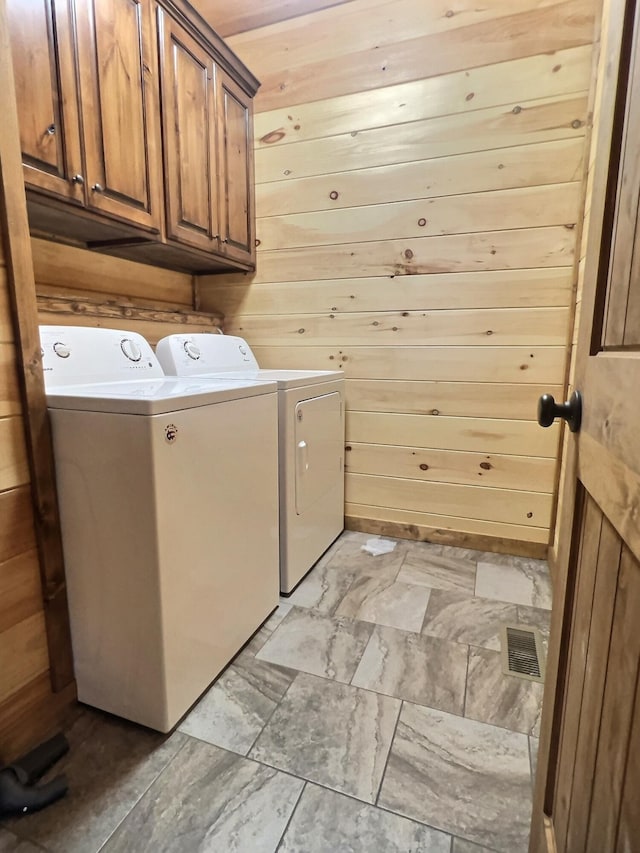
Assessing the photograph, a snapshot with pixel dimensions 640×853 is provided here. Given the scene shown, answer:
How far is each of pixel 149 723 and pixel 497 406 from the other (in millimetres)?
1782

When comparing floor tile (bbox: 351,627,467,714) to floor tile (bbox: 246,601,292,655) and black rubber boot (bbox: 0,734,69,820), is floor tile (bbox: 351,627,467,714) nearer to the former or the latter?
floor tile (bbox: 246,601,292,655)

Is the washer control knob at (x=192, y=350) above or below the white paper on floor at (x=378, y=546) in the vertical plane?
above

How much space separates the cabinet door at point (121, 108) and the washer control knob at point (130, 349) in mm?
418

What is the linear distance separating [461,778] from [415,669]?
14.3 inches

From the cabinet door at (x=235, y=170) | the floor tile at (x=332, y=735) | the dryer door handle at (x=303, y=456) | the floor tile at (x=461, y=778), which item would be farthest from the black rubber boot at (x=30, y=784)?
the cabinet door at (x=235, y=170)

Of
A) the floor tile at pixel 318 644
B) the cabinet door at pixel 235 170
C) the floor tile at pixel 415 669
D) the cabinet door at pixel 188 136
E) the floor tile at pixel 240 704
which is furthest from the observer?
the cabinet door at pixel 235 170

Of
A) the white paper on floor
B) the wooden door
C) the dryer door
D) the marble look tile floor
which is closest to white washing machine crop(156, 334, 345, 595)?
the dryer door

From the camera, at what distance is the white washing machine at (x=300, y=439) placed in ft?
5.67

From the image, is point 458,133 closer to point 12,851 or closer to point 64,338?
point 64,338

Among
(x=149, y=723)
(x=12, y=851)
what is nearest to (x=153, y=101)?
(x=149, y=723)

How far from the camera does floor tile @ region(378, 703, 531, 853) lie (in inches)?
37.5

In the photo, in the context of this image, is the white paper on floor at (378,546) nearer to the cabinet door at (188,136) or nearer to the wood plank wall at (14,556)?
the wood plank wall at (14,556)

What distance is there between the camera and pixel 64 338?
1.42 m

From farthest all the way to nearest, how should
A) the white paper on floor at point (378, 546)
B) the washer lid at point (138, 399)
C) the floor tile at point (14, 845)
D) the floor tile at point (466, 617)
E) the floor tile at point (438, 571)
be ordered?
the white paper on floor at point (378, 546) → the floor tile at point (438, 571) → the floor tile at point (466, 617) → the washer lid at point (138, 399) → the floor tile at point (14, 845)
